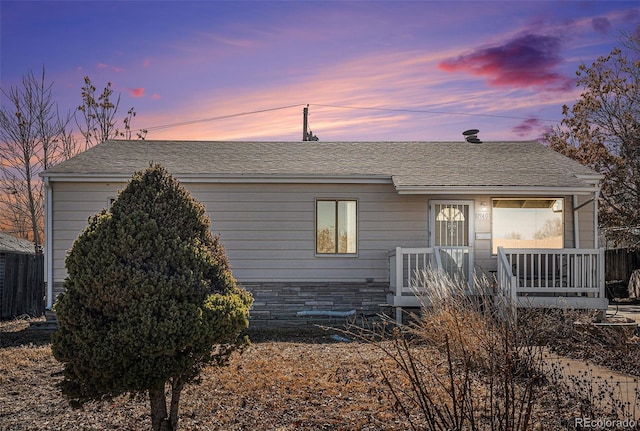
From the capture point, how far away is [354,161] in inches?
583

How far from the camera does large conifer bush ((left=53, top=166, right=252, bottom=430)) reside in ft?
15.8

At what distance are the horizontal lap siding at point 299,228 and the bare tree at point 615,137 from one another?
38.5 ft

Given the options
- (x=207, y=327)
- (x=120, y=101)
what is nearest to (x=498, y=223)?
(x=207, y=327)

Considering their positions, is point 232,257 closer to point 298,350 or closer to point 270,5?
point 298,350

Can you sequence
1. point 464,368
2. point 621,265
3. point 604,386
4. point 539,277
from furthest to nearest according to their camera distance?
point 621,265 < point 539,277 < point 604,386 < point 464,368

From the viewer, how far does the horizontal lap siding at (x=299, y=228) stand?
45.2 feet

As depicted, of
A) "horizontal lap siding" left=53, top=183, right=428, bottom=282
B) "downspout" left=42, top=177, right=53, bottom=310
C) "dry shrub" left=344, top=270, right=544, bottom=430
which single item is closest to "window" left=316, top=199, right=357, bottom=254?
"horizontal lap siding" left=53, top=183, right=428, bottom=282

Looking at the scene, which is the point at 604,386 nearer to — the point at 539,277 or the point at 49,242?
the point at 539,277

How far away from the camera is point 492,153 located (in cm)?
1614

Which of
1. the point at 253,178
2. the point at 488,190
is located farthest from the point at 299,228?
the point at 488,190

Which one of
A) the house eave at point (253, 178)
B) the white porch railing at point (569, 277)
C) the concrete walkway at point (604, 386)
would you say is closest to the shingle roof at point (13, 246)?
the house eave at point (253, 178)

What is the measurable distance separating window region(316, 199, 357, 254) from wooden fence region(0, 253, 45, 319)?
25.4 feet

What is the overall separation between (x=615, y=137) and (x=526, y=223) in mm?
11687

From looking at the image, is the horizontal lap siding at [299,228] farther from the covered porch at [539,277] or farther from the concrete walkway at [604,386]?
the concrete walkway at [604,386]
